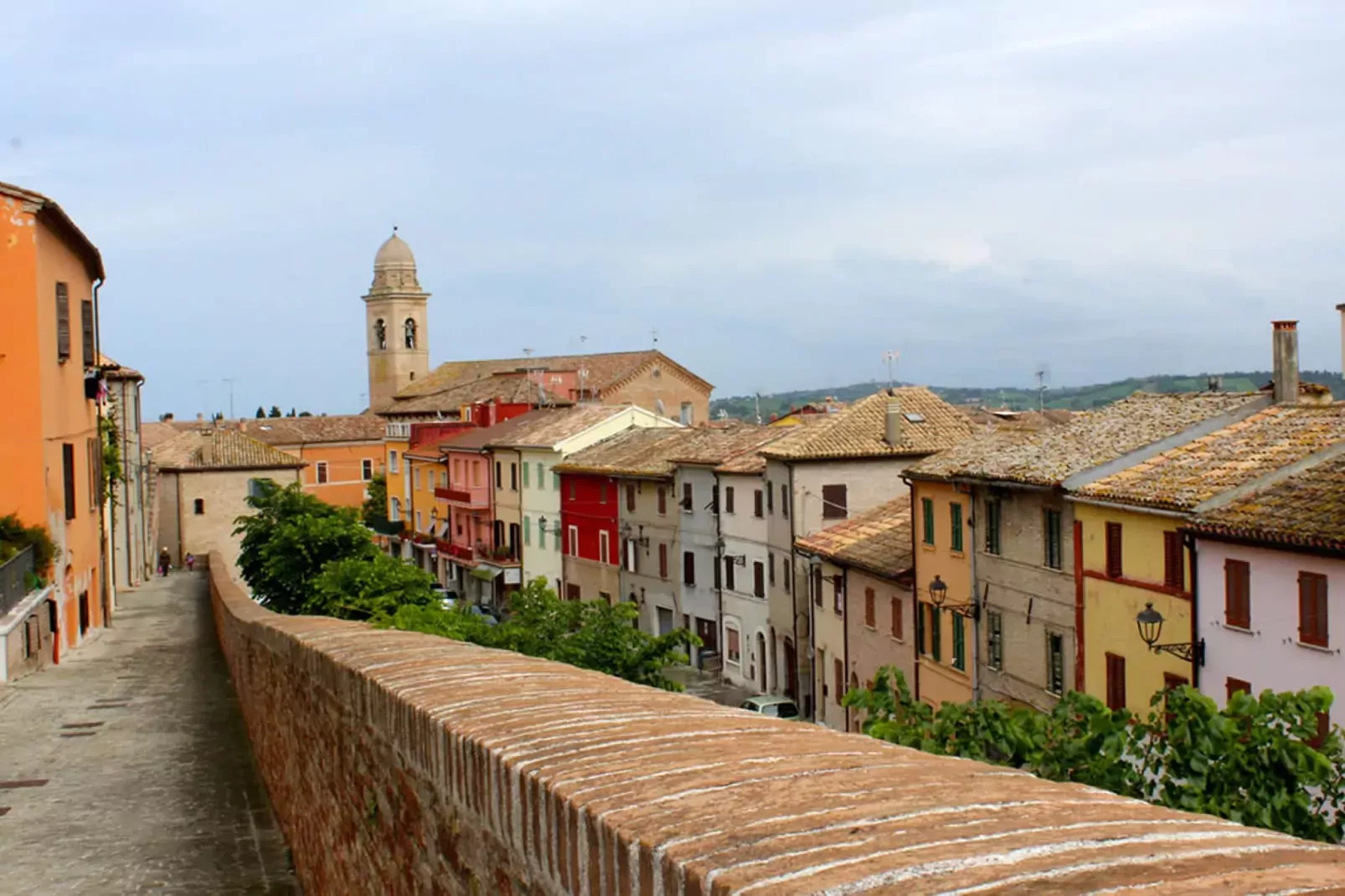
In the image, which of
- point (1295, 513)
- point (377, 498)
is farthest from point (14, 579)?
point (377, 498)

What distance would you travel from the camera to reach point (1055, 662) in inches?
1107

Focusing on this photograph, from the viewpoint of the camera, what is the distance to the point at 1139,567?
2522cm

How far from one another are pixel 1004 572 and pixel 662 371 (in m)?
66.6

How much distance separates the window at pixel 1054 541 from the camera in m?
27.9

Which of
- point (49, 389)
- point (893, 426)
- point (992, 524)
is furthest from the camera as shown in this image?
point (893, 426)

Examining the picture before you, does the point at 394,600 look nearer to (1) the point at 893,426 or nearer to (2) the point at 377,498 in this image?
(1) the point at 893,426

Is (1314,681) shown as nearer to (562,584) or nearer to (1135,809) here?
(1135,809)

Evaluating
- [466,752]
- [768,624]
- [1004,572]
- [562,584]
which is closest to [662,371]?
[562,584]

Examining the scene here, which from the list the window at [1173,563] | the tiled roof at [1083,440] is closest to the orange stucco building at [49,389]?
the tiled roof at [1083,440]

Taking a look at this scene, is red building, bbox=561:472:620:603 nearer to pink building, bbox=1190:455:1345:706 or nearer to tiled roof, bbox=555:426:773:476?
tiled roof, bbox=555:426:773:476

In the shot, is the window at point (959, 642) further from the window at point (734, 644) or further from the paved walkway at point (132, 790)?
the window at point (734, 644)

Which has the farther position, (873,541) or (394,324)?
(394,324)

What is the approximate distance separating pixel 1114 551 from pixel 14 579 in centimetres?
1910

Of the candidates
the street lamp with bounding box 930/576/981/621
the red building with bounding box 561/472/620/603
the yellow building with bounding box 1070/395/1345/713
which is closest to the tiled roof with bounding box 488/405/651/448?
the red building with bounding box 561/472/620/603
